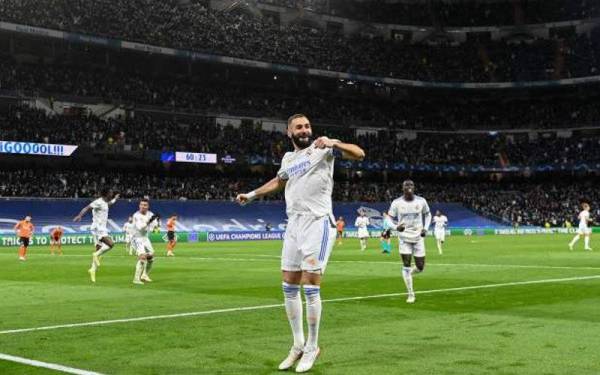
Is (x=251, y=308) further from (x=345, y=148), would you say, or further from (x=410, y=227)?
(x=345, y=148)

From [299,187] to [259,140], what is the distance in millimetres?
67639

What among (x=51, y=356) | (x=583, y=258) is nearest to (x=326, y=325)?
(x=51, y=356)

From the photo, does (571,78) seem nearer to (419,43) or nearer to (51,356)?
(419,43)

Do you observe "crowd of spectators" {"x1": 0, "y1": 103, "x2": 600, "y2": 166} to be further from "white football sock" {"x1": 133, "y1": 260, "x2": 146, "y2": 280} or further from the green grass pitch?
the green grass pitch

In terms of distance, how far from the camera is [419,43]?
97438 millimetres

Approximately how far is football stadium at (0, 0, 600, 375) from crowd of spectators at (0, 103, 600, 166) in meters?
0.28

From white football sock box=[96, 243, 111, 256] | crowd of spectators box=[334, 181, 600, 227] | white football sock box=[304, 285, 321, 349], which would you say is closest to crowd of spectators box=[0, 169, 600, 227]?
crowd of spectators box=[334, 181, 600, 227]

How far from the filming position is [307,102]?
279ft

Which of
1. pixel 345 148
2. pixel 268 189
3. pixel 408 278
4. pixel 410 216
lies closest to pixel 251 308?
pixel 408 278

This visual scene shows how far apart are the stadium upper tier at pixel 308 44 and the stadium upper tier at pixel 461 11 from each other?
3.15 meters

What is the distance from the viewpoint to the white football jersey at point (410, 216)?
614 inches

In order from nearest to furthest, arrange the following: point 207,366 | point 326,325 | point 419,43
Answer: point 207,366 → point 326,325 → point 419,43

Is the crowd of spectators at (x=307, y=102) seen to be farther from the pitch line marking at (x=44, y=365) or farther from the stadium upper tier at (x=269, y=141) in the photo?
the pitch line marking at (x=44, y=365)

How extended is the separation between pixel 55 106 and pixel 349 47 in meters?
38.0
